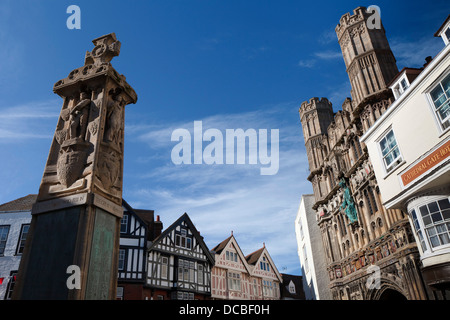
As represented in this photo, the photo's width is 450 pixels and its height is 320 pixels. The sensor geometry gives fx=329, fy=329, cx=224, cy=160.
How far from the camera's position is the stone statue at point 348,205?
21906 mm

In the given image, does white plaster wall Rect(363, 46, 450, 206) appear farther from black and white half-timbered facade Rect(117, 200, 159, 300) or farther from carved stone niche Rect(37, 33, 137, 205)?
black and white half-timbered facade Rect(117, 200, 159, 300)

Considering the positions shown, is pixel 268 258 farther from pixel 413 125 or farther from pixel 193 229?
pixel 413 125

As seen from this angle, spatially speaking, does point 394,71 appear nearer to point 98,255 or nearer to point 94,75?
point 94,75

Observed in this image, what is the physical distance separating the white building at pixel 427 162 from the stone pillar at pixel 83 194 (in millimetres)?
10384

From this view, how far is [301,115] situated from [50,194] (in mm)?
30595

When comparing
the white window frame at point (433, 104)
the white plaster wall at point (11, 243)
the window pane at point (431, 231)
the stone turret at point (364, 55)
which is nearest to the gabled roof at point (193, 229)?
the white plaster wall at point (11, 243)

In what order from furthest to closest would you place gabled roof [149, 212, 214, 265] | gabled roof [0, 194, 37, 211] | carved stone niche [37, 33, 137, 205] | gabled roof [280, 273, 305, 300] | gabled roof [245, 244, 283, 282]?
gabled roof [280, 273, 305, 300], gabled roof [245, 244, 283, 282], gabled roof [149, 212, 214, 265], gabled roof [0, 194, 37, 211], carved stone niche [37, 33, 137, 205]

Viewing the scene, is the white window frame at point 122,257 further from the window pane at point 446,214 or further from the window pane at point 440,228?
the window pane at point 446,214

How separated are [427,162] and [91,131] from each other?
37.3ft

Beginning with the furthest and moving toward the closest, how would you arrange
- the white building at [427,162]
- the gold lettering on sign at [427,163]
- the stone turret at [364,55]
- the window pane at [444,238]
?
the stone turret at [364,55] → the window pane at [444,238] → the white building at [427,162] → the gold lettering on sign at [427,163]

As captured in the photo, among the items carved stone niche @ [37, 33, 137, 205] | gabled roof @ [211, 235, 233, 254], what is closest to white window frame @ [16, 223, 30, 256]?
gabled roof @ [211, 235, 233, 254]

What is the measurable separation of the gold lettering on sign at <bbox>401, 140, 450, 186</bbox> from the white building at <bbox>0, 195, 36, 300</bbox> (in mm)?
20871

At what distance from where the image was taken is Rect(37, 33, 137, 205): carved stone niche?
210 inches
